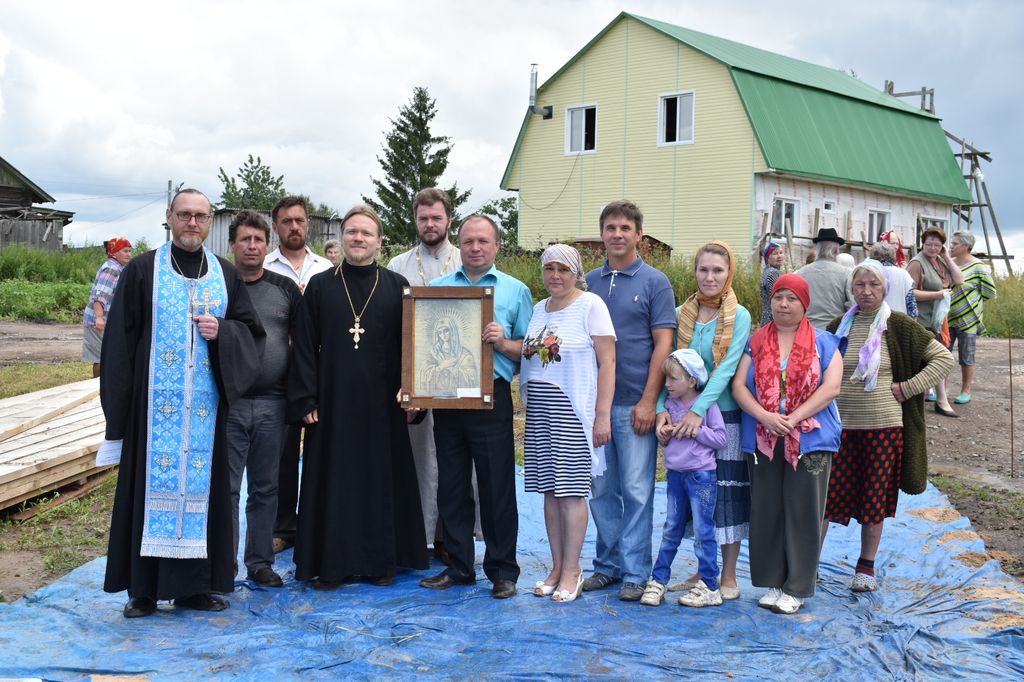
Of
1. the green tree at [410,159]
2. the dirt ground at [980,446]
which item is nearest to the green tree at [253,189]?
the green tree at [410,159]

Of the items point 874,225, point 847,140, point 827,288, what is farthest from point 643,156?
point 827,288

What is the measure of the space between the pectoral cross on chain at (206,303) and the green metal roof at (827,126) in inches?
807

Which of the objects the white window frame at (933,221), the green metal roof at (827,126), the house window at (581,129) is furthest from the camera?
the white window frame at (933,221)

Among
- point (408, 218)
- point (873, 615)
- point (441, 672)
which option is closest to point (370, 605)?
point (441, 672)

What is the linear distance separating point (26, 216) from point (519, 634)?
32283 millimetres

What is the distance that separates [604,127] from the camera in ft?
89.4

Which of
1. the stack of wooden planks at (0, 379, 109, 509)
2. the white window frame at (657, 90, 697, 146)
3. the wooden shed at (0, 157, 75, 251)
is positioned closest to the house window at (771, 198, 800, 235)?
the white window frame at (657, 90, 697, 146)

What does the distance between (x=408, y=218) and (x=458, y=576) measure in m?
43.4

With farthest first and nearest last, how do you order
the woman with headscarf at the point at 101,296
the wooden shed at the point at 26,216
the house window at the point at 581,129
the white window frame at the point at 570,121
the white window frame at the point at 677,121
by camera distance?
1. the wooden shed at the point at 26,216
2. the house window at the point at 581,129
3. the white window frame at the point at 570,121
4. the white window frame at the point at 677,121
5. the woman with headscarf at the point at 101,296

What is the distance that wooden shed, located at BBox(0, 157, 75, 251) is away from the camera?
95.4ft

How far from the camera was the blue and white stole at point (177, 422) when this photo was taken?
5.27 metres

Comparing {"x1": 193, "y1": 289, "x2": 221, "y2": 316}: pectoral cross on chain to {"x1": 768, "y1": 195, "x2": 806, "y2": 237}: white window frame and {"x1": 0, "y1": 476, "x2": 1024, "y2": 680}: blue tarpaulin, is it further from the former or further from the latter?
{"x1": 768, "y1": 195, "x2": 806, "y2": 237}: white window frame

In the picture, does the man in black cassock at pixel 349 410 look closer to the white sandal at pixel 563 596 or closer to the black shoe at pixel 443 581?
the black shoe at pixel 443 581

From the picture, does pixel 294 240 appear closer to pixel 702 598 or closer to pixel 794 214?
pixel 702 598
